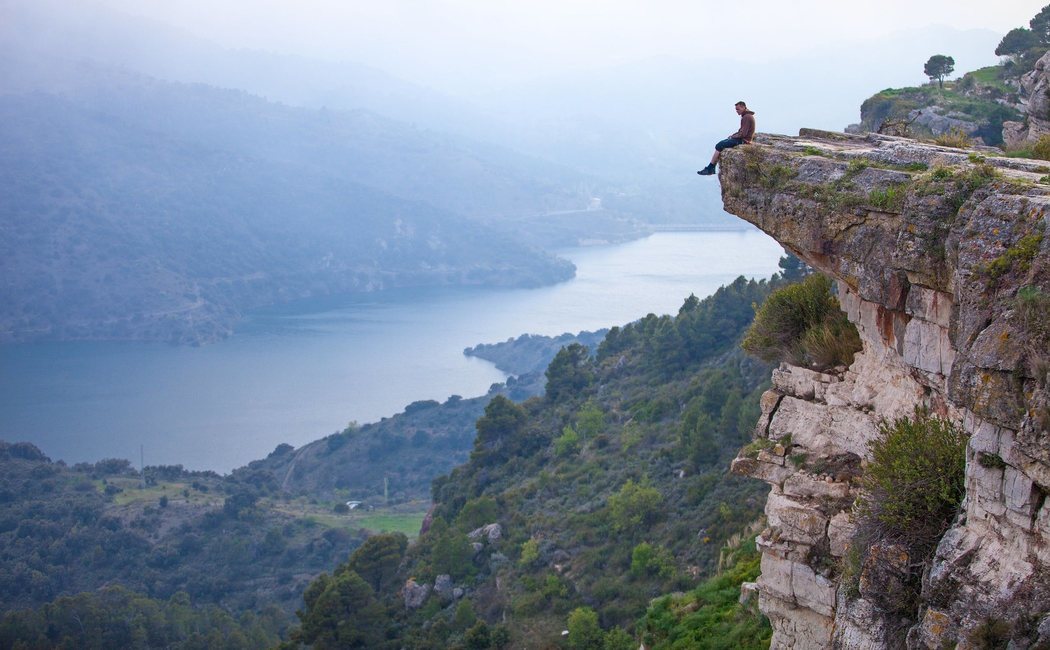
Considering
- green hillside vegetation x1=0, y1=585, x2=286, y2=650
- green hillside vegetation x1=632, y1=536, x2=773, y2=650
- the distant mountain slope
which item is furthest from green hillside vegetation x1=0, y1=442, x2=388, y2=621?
the distant mountain slope

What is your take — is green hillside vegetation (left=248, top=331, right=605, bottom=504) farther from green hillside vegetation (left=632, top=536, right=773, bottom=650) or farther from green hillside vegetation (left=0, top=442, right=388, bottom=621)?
green hillside vegetation (left=632, top=536, right=773, bottom=650)

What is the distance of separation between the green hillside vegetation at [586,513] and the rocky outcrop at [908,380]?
381 inches

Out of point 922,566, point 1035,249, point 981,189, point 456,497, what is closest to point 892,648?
point 922,566

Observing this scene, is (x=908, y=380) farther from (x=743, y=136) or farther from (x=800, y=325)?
(x=743, y=136)

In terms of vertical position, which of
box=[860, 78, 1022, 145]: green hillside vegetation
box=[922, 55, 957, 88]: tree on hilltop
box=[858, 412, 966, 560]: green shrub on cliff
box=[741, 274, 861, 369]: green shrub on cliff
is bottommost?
box=[858, 412, 966, 560]: green shrub on cliff

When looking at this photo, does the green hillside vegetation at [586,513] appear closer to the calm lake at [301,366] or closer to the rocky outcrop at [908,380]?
the rocky outcrop at [908,380]

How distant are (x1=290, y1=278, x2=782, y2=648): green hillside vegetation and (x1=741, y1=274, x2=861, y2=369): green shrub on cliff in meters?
8.61

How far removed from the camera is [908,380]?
24.7ft

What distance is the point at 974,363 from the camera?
5.47 metres

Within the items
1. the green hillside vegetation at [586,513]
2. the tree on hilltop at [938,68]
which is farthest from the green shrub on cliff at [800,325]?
the tree on hilltop at [938,68]

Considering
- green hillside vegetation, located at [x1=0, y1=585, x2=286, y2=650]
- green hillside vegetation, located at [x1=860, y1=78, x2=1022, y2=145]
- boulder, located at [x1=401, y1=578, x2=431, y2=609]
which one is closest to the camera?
green hillside vegetation, located at [x1=860, y1=78, x2=1022, y2=145]

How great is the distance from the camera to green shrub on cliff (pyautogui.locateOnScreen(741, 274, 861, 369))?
874 cm

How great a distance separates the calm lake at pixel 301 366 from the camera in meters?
83.3

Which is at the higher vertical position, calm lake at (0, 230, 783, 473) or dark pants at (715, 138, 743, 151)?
dark pants at (715, 138, 743, 151)
